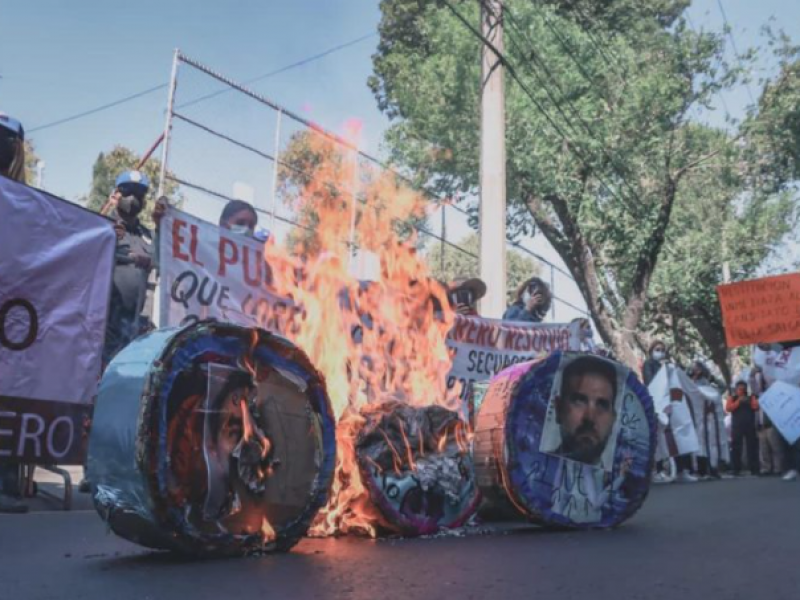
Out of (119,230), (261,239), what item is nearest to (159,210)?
(119,230)

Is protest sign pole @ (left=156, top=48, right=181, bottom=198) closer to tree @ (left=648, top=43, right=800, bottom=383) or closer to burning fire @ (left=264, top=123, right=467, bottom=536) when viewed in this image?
burning fire @ (left=264, top=123, right=467, bottom=536)

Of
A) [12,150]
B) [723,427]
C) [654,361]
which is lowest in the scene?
[723,427]

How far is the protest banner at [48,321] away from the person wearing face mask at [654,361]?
8.81m

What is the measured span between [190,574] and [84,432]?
3117 millimetres

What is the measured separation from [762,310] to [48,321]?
43.4ft

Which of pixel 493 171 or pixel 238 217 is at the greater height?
pixel 493 171

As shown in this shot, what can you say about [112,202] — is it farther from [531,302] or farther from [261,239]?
[531,302]

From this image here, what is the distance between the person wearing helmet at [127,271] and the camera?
259 inches

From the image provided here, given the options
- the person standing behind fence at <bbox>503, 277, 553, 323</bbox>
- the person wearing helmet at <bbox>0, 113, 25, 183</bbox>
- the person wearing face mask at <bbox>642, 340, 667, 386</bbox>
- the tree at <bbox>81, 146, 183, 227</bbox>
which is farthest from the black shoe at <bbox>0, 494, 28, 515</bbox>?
the tree at <bbox>81, 146, 183, 227</bbox>

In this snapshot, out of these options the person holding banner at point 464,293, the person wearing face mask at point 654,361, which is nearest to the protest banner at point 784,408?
the person wearing face mask at point 654,361

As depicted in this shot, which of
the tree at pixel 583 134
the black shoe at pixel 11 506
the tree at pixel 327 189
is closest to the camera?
the black shoe at pixel 11 506

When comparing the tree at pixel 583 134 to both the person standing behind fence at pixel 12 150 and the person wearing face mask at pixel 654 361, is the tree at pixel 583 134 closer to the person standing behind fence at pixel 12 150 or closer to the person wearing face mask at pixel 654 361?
the person wearing face mask at pixel 654 361

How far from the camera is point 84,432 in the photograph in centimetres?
582

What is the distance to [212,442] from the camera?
347 centimetres
